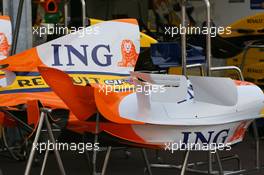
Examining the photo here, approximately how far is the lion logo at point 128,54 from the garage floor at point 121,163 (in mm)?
1141

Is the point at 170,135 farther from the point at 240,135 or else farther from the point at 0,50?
the point at 0,50

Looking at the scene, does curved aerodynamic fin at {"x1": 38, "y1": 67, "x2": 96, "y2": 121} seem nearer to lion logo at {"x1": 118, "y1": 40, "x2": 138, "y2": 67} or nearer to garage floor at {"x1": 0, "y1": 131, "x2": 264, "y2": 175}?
lion logo at {"x1": 118, "y1": 40, "x2": 138, "y2": 67}

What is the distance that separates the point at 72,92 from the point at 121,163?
2.54m

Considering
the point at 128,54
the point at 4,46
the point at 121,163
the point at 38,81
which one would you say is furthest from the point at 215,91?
the point at 4,46

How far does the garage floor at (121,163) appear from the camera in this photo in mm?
6180

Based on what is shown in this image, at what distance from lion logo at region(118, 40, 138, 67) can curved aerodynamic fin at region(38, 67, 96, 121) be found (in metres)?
1.45

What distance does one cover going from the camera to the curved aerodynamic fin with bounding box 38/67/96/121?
4141 millimetres

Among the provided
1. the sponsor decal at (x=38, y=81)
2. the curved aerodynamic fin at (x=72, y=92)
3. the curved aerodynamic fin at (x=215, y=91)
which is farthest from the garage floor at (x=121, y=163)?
the curved aerodynamic fin at (x=72, y=92)

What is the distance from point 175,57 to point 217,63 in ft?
10.8

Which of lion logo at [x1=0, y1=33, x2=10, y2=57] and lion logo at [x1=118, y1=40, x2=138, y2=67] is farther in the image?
lion logo at [x1=0, y1=33, x2=10, y2=57]

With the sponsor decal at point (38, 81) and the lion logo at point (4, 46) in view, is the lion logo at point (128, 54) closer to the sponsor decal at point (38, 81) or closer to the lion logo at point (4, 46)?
the sponsor decal at point (38, 81)

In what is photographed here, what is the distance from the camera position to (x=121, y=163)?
6.57 m

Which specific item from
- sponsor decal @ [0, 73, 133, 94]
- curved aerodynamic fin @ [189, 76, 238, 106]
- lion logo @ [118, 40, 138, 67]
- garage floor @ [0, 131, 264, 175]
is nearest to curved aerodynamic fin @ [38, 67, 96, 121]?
curved aerodynamic fin @ [189, 76, 238, 106]

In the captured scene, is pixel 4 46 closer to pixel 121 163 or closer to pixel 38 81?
pixel 38 81
